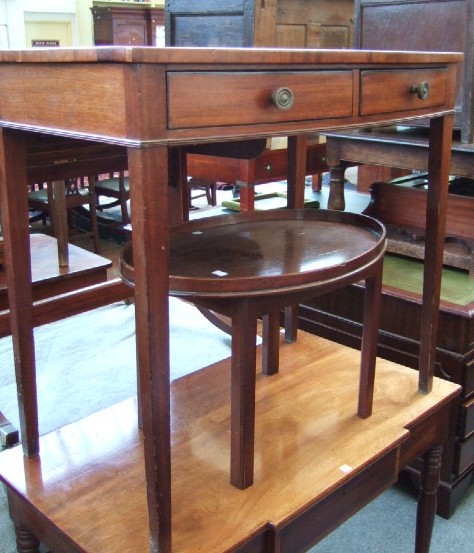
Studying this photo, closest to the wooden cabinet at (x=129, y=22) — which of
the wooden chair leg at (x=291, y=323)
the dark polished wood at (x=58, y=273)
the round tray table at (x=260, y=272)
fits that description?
the dark polished wood at (x=58, y=273)

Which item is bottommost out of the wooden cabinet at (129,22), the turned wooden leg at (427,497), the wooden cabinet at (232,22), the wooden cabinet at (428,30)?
the turned wooden leg at (427,497)

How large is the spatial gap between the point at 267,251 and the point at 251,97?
45 cm

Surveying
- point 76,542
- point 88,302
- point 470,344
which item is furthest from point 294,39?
point 76,542

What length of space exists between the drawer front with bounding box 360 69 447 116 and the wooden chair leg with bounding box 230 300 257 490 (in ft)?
1.33

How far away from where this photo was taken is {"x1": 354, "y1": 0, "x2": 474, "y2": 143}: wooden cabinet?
71.5 inches

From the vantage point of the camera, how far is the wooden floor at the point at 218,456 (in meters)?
1.10

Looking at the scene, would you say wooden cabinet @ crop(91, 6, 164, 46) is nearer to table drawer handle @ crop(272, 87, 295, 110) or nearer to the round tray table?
the round tray table

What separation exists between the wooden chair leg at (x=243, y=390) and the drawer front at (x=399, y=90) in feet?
1.33

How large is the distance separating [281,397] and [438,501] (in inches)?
26.3

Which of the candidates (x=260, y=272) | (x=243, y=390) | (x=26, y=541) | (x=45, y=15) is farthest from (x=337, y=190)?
(x=45, y=15)

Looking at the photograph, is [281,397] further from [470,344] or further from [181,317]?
[181,317]

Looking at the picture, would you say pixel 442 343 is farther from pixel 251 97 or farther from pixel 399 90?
pixel 251 97

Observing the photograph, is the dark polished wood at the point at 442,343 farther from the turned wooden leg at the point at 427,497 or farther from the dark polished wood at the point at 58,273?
the dark polished wood at the point at 58,273

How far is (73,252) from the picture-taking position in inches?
108
